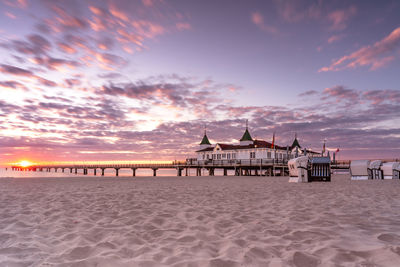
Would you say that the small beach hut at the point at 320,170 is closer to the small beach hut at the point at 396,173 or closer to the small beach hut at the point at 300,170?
the small beach hut at the point at 300,170

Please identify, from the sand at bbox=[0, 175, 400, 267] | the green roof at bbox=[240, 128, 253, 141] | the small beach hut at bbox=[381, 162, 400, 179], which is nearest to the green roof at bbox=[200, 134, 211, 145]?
the green roof at bbox=[240, 128, 253, 141]

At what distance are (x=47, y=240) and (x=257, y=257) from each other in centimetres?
353

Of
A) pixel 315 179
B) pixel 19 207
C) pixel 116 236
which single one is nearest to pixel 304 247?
pixel 116 236

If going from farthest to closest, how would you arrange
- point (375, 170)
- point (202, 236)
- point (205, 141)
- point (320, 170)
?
1. point (205, 141)
2. point (375, 170)
3. point (320, 170)
4. point (202, 236)

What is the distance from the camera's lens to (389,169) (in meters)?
24.6

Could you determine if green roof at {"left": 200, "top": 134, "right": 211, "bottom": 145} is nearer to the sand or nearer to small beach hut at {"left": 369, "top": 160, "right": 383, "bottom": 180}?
small beach hut at {"left": 369, "top": 160, "right": 383, "bottom": 180}

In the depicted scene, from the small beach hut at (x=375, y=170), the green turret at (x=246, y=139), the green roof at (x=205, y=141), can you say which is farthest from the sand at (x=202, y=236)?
the green roof at (x=205, y=141)

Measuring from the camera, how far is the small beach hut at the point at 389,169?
24234mm

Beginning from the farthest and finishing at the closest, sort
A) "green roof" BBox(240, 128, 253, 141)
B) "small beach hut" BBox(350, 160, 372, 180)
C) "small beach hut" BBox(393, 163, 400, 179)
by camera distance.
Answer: "green roof" BBox(240, 128, 253, 141)
"small beach hut" BBox(350, 160, 372, 180)
"small beach hut" BBox(393, 163, 400, 179)

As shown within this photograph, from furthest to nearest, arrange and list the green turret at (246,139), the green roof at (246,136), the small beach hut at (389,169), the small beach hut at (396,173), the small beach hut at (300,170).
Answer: the green roof at (246,136) → the green turret at (246,139) → the small beach hut at (389,169) → the small beach hut at (396,173) → the small beach hut at (300,170)

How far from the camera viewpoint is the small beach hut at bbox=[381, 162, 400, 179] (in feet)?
79.5

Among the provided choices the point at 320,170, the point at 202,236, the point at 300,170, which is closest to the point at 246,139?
the point at 320,170

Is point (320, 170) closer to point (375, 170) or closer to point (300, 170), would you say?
point (300, 170)

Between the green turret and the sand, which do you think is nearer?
the sand
